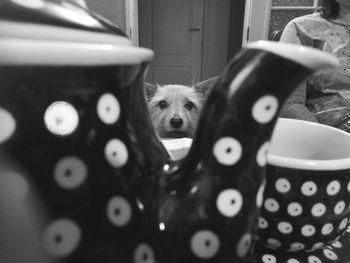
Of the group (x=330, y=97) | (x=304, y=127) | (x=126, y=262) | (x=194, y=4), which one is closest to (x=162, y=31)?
(x=194, y=4)

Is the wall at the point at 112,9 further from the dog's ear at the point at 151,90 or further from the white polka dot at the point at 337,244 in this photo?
the white polka dot at the point at 337,244

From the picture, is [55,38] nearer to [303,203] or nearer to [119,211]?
[119,211]

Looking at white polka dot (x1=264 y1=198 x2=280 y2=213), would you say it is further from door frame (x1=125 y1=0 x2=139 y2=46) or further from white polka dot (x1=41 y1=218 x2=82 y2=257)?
door frame (x1=125 y1=0 x2=139 y2=46)

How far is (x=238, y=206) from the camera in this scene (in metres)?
0.19

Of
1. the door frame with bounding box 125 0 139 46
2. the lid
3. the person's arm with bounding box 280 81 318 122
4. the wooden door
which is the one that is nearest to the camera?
the lid

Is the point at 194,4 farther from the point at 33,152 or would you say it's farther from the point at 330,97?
the point at 33,152

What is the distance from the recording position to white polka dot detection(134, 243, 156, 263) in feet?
0.57

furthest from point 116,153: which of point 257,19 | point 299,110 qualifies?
point 257,19

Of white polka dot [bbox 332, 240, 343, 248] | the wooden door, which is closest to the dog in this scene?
white polka dot [bbox 332, 240, 343, 248]

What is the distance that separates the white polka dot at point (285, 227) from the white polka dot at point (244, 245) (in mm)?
78

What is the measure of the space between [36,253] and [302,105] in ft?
2.65

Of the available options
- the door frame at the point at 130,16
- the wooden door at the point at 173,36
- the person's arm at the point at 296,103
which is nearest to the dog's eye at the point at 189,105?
the person's arm at the point at 296,103

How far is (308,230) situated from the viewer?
26 centimetres

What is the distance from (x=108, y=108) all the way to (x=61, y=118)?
3 cm
